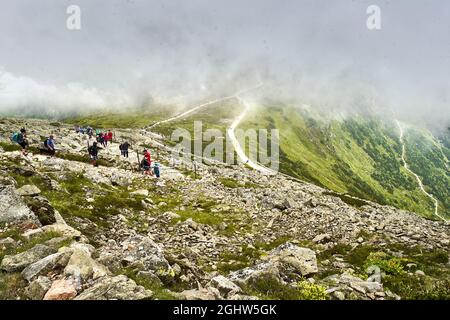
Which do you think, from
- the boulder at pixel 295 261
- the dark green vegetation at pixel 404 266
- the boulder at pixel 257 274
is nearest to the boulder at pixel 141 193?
the dark green vegetation at pixel 404 266

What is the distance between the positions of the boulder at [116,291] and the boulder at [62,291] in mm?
406

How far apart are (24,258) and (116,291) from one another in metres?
4.94

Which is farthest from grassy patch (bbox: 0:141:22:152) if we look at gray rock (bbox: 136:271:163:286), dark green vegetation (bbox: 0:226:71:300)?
gray rock (bbox: 136:271:163:286)

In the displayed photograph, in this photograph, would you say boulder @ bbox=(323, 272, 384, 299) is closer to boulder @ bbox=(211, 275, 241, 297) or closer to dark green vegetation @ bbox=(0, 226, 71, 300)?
boulder @ bbox=(211, 275, 241, 297)

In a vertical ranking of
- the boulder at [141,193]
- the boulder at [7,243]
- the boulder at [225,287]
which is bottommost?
the boulder at [141,193]

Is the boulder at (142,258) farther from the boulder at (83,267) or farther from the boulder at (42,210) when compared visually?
the boulder at (42,210)

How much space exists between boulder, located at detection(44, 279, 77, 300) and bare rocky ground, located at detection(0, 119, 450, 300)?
0.12ft

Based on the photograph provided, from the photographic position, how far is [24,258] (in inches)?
599

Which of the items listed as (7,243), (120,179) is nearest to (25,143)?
(120,179)

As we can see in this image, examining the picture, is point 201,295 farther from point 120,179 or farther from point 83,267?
point 120,179

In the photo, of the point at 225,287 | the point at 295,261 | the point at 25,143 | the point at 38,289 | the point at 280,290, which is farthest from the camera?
the point at 25,143

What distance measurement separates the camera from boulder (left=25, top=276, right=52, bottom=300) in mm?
12828

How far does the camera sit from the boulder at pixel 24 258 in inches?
582

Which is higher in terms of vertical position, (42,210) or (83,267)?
(83,267)
